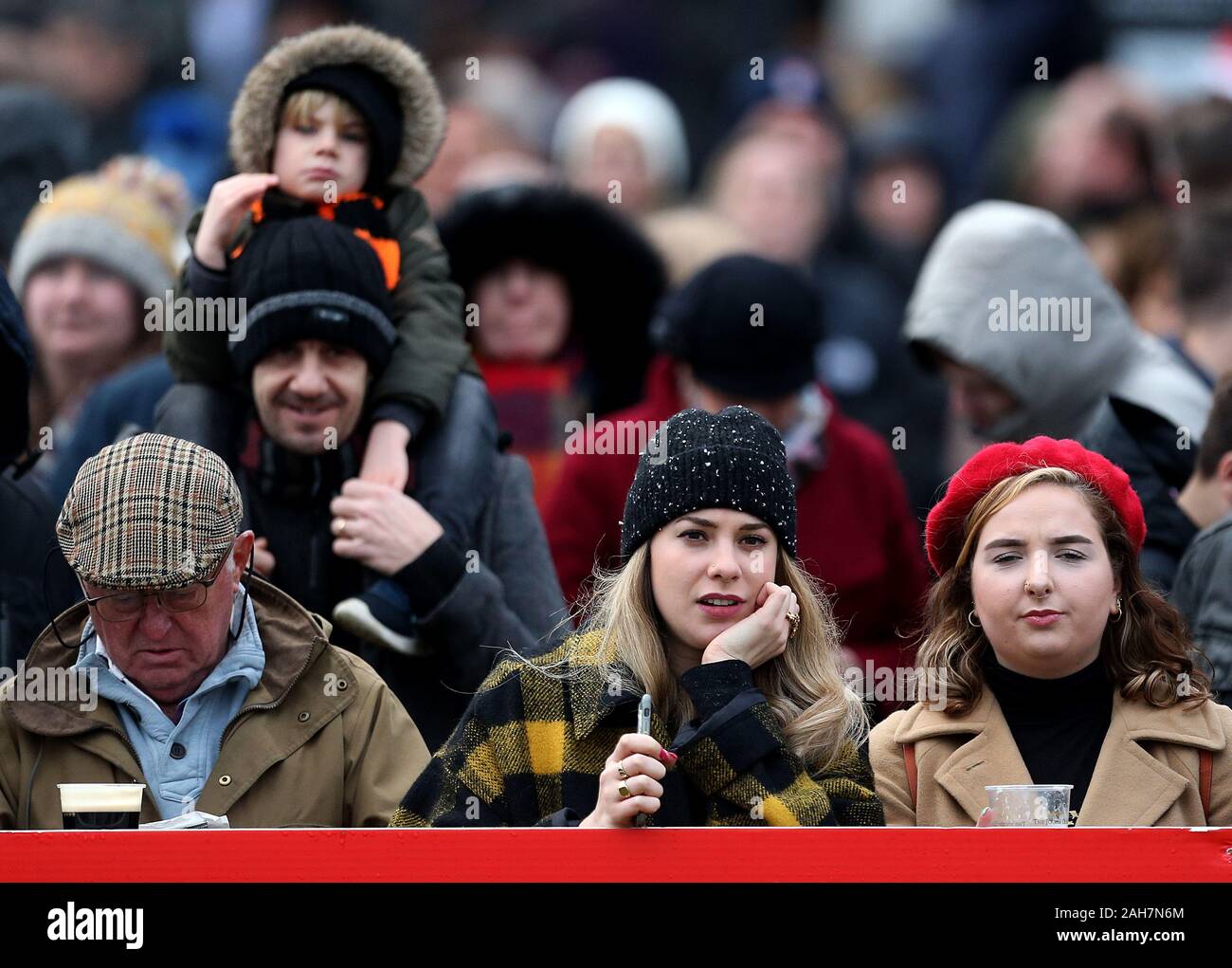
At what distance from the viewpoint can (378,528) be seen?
19.0 ft

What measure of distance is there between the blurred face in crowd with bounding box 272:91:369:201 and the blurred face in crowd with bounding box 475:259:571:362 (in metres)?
1.71

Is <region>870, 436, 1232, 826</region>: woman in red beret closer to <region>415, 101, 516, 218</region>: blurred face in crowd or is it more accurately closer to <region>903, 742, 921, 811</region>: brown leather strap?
<region>903, 742, 921, 811</region>: brown leather strap

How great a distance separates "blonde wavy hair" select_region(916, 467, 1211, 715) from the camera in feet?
17.0

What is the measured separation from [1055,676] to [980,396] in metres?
2.23

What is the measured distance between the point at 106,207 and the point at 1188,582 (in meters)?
3.77

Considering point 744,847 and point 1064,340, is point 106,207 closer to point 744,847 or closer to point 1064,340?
point 1064,340

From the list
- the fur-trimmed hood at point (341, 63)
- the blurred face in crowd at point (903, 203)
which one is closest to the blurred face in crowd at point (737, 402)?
the fur-trimmed hood at point (341, 63)

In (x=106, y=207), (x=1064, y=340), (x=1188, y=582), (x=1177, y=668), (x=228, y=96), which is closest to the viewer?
(x=1177, y=668)

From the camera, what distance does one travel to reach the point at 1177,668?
5.20m

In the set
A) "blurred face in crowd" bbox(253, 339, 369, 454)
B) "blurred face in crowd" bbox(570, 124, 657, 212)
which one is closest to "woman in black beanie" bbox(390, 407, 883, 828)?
"blurred face in crowd" bbox(253, 339, 369, 454)

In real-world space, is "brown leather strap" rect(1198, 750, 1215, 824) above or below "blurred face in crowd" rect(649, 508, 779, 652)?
below

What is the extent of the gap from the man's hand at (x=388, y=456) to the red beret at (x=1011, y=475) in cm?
137

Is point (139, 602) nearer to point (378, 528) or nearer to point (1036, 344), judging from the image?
point (378, 528)
